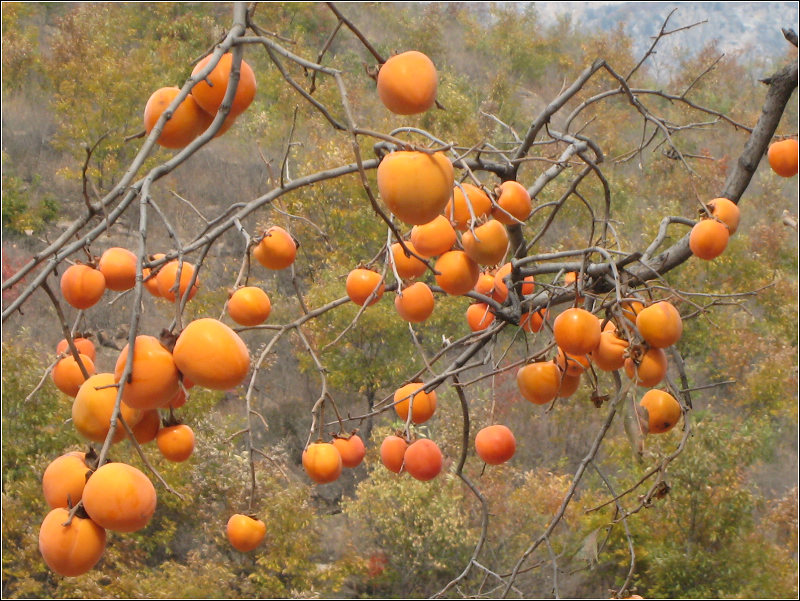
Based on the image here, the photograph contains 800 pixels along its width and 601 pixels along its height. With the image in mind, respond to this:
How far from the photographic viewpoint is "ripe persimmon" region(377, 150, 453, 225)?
26.6 inches

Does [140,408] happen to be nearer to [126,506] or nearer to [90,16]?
[126,506]

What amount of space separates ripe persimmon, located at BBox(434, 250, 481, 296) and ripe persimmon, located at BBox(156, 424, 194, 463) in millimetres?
437

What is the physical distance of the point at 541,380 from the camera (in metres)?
1.17

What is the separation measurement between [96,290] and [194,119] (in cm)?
32

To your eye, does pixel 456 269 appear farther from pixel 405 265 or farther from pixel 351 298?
pixel 351 298

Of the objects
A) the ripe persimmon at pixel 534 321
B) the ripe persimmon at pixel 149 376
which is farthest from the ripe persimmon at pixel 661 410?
the ripe persimmon at pixel 149 376

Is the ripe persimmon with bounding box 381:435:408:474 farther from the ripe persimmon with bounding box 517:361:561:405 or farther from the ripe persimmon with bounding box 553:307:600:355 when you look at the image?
the ripe persimmon with bounding box 553:307:600:355

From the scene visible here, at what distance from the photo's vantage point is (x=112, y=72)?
1077 centimetres

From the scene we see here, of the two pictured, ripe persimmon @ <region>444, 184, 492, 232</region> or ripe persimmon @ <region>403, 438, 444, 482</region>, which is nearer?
ripe persimmon @ <region>444, 184, 492, 232</region>

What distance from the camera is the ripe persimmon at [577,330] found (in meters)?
1.02

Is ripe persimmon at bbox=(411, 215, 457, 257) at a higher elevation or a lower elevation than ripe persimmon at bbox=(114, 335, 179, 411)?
higher

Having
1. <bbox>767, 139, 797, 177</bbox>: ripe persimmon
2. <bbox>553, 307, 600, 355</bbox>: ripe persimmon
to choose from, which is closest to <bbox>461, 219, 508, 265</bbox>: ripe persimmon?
<bbox>553, 307, 600, 355</bbox>: ripe persimmon

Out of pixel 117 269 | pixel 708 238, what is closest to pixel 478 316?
pixel 708 238

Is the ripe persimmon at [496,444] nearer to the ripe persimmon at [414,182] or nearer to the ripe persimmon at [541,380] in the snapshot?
the ripe persimmon at [541,380]
